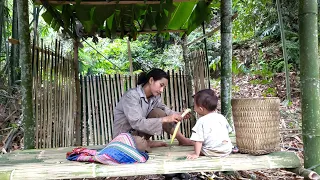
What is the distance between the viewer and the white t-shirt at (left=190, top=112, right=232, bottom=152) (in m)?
2.27

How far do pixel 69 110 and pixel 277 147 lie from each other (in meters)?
2.44

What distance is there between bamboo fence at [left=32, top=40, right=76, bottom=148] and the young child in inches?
69.4

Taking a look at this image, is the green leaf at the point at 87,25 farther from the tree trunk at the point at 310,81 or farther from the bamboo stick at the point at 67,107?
the tree trunk at the point at 310,81

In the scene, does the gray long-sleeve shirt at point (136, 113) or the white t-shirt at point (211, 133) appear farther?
the gray long-sleeve shirt at point (136, 113)

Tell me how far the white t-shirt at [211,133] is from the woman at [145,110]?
18 centimetres

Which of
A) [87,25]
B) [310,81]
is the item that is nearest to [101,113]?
[87,25]

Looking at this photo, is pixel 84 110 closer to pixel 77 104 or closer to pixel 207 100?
pixel 77 104

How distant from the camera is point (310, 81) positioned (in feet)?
7.14

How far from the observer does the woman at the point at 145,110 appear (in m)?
2.42

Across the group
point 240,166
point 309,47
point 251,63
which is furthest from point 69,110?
point 251,63

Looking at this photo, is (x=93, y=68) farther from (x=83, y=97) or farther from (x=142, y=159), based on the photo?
(x=142, y=159)

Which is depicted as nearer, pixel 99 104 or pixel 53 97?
pixel 53 97

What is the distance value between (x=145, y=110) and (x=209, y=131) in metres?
0.75

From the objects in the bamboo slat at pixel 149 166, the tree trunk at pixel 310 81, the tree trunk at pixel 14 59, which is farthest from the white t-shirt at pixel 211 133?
the tree trunk at pixel 14 59
